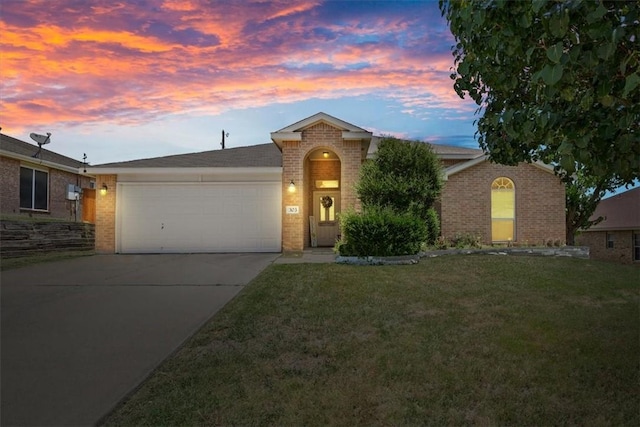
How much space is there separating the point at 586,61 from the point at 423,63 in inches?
354

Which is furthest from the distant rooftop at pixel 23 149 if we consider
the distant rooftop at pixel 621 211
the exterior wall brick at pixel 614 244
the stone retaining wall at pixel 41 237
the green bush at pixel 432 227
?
the exterior wall brick at pixel 614 244

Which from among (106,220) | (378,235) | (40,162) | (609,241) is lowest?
(609,241)

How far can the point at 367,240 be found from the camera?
11719 mm

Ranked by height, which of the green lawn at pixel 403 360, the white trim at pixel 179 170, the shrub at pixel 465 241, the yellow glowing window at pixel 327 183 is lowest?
the green lawn at pixel 403 360

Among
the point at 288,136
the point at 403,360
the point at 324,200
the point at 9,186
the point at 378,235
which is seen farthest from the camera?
the point at 9,186

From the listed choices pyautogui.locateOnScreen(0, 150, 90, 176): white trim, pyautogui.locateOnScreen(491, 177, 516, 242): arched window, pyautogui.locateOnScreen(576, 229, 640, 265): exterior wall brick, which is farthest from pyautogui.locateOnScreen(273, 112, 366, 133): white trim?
pyautogui.locateOnScreen(576, 229, 640, 265): exterior wall brick

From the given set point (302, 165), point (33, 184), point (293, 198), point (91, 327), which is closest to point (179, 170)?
point (293, 198)

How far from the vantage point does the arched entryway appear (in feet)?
56.8

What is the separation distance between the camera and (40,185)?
20703mm

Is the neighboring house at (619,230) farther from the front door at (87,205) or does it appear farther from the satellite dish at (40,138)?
the satellite dish at (40,138)

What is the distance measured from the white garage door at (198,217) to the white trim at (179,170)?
1.40ft

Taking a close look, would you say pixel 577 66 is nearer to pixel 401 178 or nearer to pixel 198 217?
pixel 401 178

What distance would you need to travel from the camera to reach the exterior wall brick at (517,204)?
1641 centimetres

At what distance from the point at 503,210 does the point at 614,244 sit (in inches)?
595
